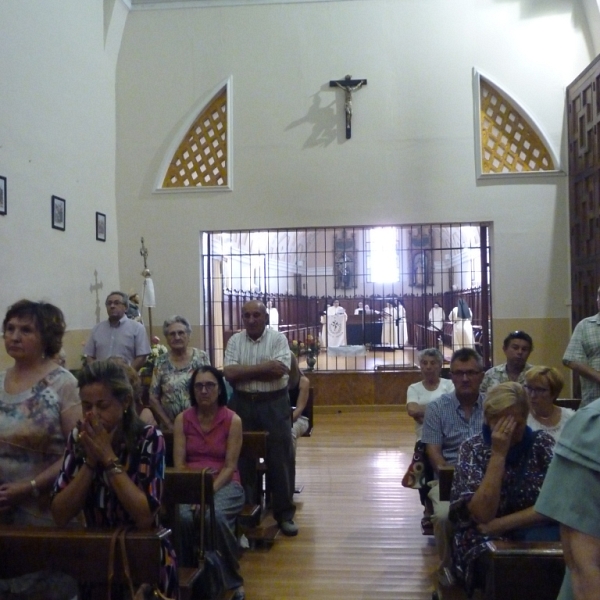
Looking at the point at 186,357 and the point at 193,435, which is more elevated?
the point at 186,357

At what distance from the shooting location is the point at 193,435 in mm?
3160

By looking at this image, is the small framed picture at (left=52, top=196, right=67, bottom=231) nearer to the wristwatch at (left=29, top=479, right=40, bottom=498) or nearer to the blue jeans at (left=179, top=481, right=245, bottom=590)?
the blue jeans at (left=179, top=481, right=245, bottom=590)

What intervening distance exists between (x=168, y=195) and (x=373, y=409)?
356 centimetres

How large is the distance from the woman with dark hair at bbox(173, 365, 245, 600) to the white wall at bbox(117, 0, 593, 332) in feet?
14.2

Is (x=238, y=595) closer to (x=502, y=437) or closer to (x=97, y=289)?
(x=502, y=437)

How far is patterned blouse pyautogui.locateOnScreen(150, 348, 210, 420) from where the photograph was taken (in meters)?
3.71

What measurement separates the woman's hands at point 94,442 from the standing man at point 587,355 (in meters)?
3.08

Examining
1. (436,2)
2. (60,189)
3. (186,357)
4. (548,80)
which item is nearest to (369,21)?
(436,2)

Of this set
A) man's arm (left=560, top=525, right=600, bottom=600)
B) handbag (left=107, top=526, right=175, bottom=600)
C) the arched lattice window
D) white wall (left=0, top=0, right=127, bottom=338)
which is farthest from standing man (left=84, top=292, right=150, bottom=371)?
man's arm (left=560, top=525, right=600, bottom=600)

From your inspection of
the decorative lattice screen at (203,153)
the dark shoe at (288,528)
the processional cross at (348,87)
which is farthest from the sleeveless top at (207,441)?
the processional cross at (348,87)

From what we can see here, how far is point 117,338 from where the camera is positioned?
5.13 meters

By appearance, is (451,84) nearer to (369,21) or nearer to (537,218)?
(369,21)

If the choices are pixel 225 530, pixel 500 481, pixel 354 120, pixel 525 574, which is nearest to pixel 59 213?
pixel 354 120

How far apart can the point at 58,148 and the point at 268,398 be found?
361 cm
